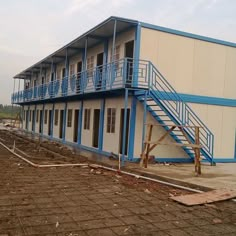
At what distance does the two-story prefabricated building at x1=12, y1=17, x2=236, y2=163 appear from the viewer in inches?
586

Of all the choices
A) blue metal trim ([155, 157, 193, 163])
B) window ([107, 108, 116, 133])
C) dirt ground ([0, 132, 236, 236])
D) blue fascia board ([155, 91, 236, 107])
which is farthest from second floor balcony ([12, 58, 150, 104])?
dirt ground ([0, 132, 236, 236])

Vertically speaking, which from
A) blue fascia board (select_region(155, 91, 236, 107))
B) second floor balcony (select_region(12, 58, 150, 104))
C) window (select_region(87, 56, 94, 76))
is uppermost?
window (select_region(87, 56, 94, 76))

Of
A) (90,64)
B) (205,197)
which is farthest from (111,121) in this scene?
(205,197)

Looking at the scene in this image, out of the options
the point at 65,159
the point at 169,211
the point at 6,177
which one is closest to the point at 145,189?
the point at 169,211

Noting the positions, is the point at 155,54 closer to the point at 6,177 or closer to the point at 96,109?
the point at 96,109

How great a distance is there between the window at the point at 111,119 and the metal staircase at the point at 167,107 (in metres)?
2.27

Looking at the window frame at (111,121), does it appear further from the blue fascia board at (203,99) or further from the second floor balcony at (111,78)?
the blue fascia board at (203,99)

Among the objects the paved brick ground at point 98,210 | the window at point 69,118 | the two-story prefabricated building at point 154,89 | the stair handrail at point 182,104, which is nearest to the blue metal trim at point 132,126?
the two-story prefabricated building at point 154,89

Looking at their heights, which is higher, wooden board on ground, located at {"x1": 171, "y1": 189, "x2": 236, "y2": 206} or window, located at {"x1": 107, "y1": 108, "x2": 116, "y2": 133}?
window, located at {"x1": 107, "y1": 108, "x2": 116, "y2": 133}

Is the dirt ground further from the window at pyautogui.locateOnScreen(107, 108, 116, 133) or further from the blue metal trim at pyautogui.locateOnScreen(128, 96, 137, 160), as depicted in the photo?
the window at pyautogui.locateOnScreen(107, 108, 116, 133)

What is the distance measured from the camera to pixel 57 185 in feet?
30.1

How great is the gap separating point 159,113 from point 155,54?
2.53 m

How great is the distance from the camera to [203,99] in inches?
661

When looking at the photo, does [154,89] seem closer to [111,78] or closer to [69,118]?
[111,78]
